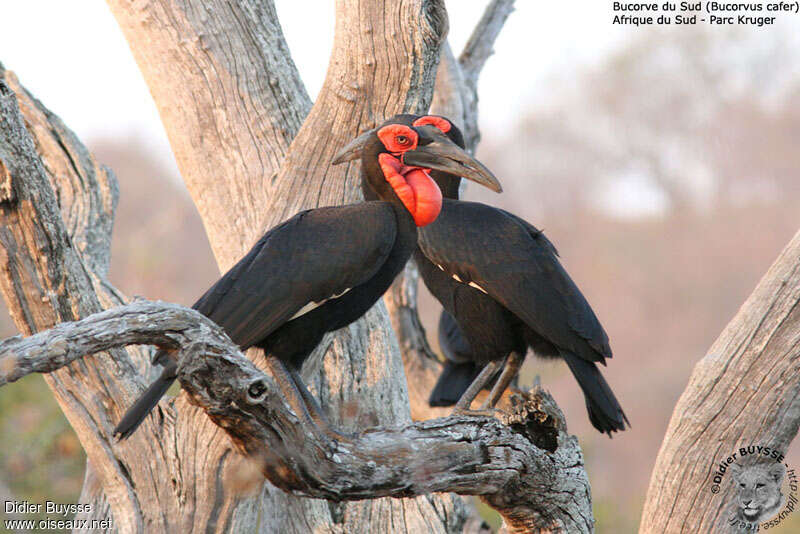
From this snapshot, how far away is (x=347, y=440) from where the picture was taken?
2584 mm

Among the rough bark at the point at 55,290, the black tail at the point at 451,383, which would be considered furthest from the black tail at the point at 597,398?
the black tail at the point at 451,383

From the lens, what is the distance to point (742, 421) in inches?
127

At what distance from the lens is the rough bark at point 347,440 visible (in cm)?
190

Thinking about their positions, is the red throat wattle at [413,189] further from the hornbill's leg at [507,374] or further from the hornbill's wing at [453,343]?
the hornbill's wing at [453,343]

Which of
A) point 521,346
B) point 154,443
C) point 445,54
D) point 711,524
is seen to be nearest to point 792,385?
point 711,524

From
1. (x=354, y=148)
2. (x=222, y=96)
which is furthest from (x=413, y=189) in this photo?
(x=222, y=96)

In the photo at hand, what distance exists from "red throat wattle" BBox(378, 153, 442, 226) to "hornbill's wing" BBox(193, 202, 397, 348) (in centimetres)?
9

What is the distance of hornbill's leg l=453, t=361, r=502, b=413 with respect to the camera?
3771 millimetres

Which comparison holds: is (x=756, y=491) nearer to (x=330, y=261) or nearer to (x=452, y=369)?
(x=330, y=261)

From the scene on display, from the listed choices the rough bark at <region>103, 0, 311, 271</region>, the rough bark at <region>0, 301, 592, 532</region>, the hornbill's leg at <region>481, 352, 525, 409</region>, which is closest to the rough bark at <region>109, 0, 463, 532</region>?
the rough bark at <region>103, 0, 311, 271</region>

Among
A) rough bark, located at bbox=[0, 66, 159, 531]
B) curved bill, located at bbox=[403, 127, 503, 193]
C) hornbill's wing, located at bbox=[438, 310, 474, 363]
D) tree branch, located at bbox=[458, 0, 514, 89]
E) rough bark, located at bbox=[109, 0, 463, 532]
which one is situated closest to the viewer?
rough bark, located at bbox=[0, 66, 159, 531]

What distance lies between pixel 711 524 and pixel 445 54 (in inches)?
131

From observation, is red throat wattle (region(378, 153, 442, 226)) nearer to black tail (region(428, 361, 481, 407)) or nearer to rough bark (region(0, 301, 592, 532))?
rough bark (region(0, 301, 592, 532))

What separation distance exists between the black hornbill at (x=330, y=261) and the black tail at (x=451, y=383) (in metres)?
2.31
